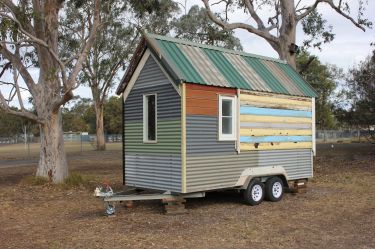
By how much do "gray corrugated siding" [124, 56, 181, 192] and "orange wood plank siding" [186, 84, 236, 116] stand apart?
259mm

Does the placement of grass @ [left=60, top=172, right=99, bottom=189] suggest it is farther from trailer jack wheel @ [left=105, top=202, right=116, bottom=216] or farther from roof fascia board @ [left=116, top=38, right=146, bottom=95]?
trailer jack wheel @ [left=105, top=202, right=116, bottom=216]

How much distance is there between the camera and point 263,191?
12.0 meters

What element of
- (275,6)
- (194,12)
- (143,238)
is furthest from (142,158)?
(194,12)

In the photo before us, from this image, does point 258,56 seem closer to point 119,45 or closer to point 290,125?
point 290,125

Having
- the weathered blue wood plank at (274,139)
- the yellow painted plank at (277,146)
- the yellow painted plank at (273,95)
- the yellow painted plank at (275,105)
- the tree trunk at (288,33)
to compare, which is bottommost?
the yellow painted plank at (277,146)

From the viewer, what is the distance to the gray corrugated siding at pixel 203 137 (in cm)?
1043

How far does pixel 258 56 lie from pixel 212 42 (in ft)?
46.3

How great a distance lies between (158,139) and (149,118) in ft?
2.45

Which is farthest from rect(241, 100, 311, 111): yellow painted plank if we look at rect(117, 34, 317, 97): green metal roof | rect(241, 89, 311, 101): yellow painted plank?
rect(117, 34, 317, 97): green metal roof

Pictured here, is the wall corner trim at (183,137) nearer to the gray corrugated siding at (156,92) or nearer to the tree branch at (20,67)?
the gray corrugated siding at (156,92)

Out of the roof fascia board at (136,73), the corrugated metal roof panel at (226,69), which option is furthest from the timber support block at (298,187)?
the roof fascia board at (136,73)

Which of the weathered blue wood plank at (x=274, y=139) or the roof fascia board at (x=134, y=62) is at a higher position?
the roof fascia board at (x=134, y=62)

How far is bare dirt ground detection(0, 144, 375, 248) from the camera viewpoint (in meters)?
7.89

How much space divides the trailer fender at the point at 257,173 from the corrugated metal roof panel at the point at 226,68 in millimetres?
1924
